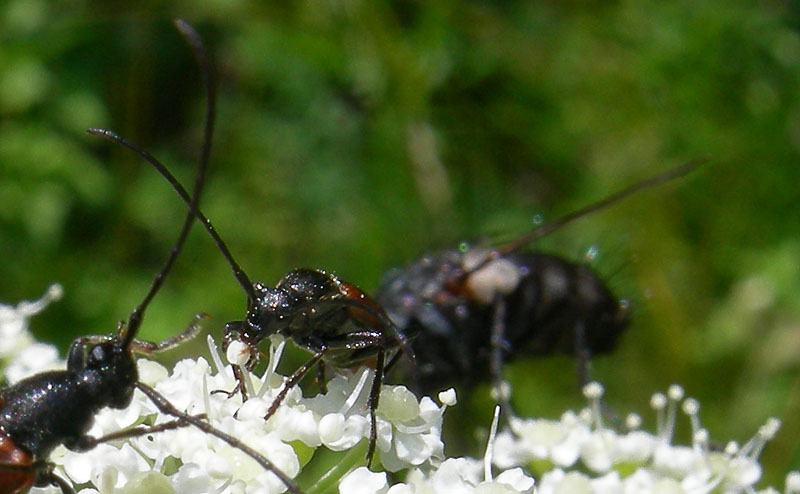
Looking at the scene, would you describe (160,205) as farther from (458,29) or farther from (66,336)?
(458,29)

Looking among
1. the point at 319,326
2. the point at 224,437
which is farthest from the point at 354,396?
the point at 224,437

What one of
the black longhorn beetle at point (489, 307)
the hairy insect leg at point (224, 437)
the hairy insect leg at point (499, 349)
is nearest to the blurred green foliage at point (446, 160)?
the black longhorn beetle at point (489, 307)

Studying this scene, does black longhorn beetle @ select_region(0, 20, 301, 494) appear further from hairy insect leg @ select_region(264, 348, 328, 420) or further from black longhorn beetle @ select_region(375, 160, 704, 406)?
black longhorn beetle @ select_region(375, 160, 704, 406)

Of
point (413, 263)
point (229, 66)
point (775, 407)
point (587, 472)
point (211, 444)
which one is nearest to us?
point (211, 444)

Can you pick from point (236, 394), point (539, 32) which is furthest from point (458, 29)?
point (236, 394)

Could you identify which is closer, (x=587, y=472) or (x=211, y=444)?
(x=211, y=444)

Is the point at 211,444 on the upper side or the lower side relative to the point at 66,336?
lower

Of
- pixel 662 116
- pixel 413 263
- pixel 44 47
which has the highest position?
pixel 44 47
